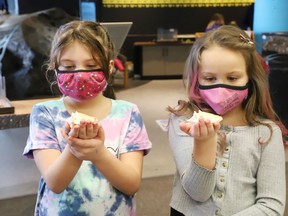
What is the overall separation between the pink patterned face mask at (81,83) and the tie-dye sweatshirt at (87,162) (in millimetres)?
72

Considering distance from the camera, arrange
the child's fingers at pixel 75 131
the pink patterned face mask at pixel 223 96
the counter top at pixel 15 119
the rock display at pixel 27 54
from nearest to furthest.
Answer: the child's fingers at pixel 75 131, the pink patterned face mask at pixel 223 96, the counter top at pixel 15 119, the rock display at pixel 27 54

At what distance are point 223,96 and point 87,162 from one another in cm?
46

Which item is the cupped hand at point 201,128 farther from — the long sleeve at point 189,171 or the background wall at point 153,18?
the background wall at point 153,18

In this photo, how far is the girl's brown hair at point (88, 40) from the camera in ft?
3.77

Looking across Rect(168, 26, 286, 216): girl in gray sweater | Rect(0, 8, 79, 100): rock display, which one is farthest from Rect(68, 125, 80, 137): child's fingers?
Rect(0, 8, 79, 100): rock display

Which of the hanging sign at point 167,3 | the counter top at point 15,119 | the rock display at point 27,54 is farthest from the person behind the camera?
the hanging sign at point 167,3

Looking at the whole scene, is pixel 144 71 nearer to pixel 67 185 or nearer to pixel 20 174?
pixel 20 174

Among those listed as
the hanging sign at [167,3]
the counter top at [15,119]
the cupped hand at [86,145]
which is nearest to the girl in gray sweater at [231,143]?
the cupped hand at [86,145]

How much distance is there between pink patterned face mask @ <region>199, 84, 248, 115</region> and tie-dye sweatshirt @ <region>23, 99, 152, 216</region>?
0.23 meters

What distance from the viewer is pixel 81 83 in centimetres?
115

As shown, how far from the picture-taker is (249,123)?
127 cm

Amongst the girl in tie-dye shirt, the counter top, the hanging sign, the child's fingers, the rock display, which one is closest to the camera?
the child's fingers

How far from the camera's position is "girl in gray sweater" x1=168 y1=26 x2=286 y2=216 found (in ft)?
3.83

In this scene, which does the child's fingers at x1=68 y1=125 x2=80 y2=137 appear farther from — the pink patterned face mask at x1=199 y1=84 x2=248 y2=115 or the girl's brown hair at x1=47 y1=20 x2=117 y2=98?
the pink patterned face mask at x1=199 y1=84 x2=248 y2=115
